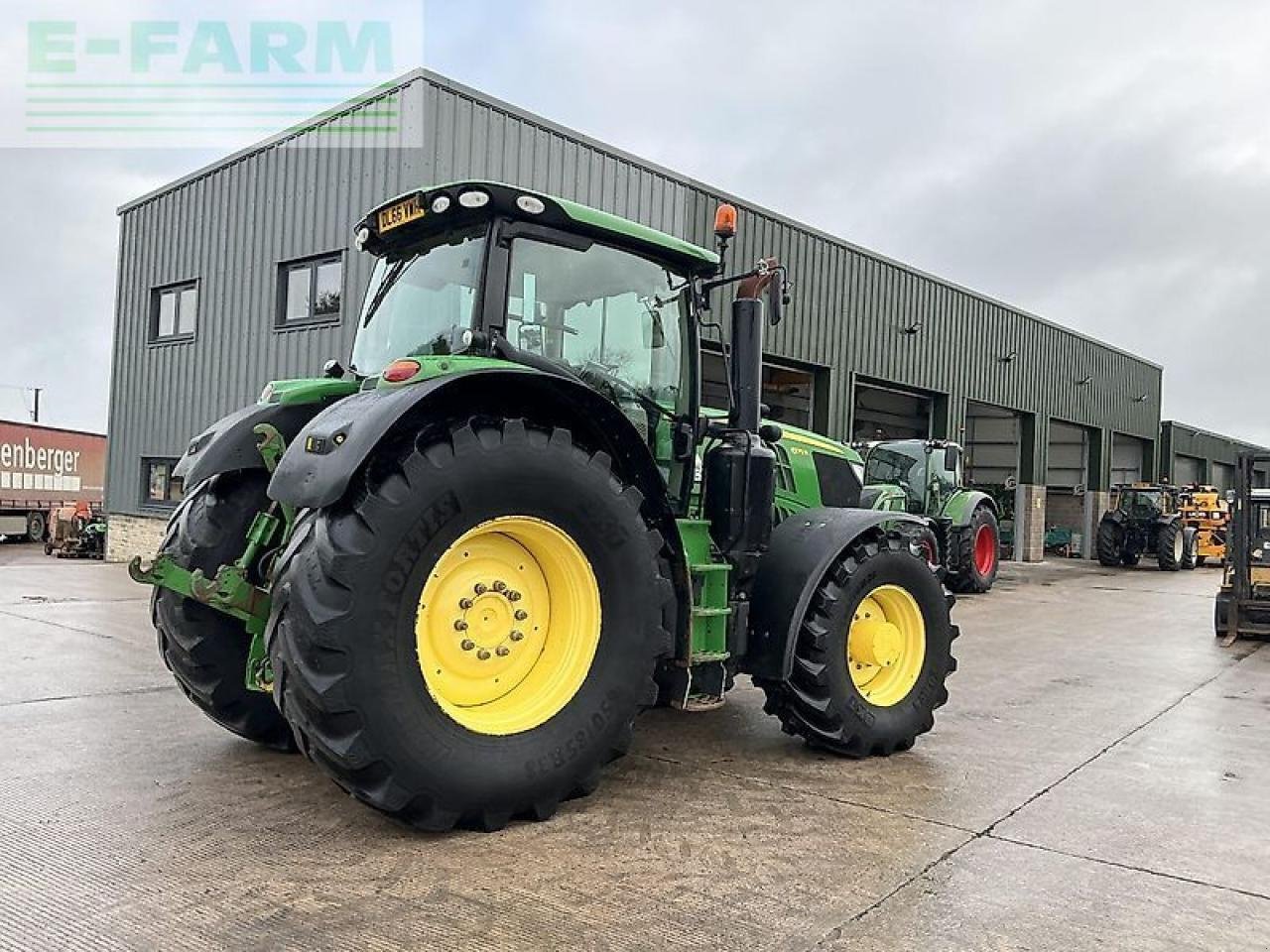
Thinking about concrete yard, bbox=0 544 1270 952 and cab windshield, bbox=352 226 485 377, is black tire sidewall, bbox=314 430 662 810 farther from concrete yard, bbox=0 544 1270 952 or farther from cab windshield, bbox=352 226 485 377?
cab windshield, bbox=352 226 485 377

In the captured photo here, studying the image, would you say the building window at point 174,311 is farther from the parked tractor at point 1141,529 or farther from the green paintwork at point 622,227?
the parked tractor at point 1141,529

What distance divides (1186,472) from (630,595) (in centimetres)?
4143

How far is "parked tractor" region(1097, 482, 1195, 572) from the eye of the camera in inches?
896

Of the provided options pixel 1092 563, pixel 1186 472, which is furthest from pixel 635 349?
pixel 1186 472

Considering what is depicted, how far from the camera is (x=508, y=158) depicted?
39.9 feet

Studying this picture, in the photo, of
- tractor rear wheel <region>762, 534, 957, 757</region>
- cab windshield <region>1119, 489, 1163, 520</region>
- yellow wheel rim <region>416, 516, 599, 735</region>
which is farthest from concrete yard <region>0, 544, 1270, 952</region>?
cab windshield <region>1119, 489, 1163, 520</region>

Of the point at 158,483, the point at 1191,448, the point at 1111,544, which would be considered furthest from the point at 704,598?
the point at 1191,448

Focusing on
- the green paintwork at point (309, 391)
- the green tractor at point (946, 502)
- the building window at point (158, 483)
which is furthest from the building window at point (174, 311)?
the green paintwork at point (309, 391)

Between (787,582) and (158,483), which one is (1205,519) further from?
(787,582)

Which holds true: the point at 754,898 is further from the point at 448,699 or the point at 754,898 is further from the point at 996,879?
the point at 448,699

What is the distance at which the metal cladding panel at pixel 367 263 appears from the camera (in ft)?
39.6

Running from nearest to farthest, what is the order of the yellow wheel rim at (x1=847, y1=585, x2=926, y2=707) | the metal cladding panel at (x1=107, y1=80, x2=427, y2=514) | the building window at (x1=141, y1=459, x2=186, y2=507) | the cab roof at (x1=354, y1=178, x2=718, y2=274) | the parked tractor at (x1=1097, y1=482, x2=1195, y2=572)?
the cab roof at (x1=354, y1=178, x2=718, y2=274), the yellow wheel rim at (x1=847, y1=585, x2=926, y2=707), the metal cladding panel at (x1=107, y1=80, x2=427, y2=514), the building window at (x1=141, y1=459, x2=186, y2=507), the parked tractor at (x1=1097, y1=482, x2=1195, y2=572)

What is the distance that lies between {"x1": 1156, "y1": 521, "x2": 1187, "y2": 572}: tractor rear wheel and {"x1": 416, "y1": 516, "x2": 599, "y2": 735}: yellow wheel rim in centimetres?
2196

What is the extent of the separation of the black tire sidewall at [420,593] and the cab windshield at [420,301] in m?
0.88
